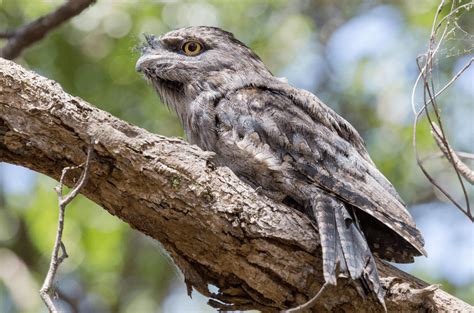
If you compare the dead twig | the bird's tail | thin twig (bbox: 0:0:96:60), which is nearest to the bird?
the bird's tail

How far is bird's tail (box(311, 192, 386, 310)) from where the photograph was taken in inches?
111

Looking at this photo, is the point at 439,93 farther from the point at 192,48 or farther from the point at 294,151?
the point at 192,48

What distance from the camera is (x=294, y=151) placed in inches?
133

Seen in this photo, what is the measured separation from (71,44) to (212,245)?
11.9 feet

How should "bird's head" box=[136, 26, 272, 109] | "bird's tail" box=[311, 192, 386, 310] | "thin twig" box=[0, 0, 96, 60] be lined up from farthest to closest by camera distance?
"thin twig" box=[0, 0, 96, 60] → "bird's head" box=[136, 26, 272, 109] → "bird's tail" box=[311, 192, 386, 310]

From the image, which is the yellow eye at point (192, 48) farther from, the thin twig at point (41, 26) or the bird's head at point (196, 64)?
the thin twig at point (41, 26)

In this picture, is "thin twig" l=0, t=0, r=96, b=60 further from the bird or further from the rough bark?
the rough bark

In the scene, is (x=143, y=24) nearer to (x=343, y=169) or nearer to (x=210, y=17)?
(x=210, y=17)

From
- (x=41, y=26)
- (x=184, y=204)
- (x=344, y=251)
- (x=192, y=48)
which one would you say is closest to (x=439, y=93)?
(x=344, y=251)

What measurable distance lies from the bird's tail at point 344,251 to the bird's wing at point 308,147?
13 centimetres

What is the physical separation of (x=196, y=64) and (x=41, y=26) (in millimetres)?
1146

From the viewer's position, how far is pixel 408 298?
2.88 meters

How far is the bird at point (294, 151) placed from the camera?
3.04 m

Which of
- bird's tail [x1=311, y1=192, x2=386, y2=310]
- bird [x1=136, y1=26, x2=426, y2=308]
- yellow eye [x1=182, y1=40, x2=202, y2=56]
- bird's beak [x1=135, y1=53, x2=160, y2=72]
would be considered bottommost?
bird's tail [x1=311, y1=192, x2=386, y2=310]
